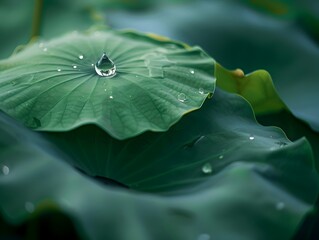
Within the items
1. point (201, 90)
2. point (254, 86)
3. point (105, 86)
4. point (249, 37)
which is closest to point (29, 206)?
point (105, 86)

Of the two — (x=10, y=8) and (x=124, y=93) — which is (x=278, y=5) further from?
(x=124, y=93)

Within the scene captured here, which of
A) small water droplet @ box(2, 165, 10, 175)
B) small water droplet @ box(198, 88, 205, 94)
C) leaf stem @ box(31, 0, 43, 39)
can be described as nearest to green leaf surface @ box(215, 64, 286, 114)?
small water droplet @ box(198, 88, 205, 94)

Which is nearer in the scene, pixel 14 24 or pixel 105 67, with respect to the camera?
pixel 105 67

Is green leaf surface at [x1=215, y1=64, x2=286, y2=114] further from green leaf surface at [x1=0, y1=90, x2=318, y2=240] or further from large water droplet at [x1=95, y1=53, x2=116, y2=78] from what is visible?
large water droplet at [x1=95, y1=53, x2=116, y2=78]

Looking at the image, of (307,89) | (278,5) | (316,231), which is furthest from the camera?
(278,5)

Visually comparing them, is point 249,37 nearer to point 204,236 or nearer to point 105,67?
point 105,67

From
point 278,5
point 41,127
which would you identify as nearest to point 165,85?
point 41,127
